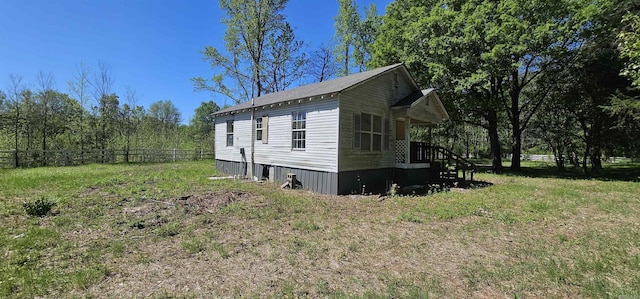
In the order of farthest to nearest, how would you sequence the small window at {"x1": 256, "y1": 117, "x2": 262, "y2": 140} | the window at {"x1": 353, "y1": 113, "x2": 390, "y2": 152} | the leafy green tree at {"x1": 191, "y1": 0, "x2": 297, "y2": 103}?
the leafy green tree at {"x1": 191, "y1": 0, "x2": 297, "y2": 103}, the small window at {"x1": 256, "y1": 117, "x2": 262, "y2": 140}, the window at {"x1": 353, "y1": 113, "x2": 390, "y2": 152}

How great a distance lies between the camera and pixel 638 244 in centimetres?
492

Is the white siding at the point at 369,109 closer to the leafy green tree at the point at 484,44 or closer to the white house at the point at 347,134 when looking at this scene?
the white house at the point at 347,134

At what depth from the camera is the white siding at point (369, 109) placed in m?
9.95

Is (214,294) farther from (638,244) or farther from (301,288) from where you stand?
(638,244)

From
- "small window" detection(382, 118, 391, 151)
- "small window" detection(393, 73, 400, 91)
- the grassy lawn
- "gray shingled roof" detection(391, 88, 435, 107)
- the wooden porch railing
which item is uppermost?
"small window" detection(393, 73, 400, 91)

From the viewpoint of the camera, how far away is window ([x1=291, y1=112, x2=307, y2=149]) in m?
11.1

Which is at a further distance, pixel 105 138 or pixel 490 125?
pixel 105 138

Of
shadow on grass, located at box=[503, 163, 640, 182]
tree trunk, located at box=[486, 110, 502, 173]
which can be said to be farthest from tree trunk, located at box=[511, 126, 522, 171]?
tree trunk, located at box=[486, 110, 502, 173]

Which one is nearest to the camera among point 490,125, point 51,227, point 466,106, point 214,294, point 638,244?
point 214,294

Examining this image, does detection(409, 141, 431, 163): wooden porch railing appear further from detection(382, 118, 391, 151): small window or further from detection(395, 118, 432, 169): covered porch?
detection(382, 118, 391, 151): small window

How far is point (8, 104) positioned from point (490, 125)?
34.2m

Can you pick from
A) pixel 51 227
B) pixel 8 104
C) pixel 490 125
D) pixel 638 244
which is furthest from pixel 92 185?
pixel 490 125

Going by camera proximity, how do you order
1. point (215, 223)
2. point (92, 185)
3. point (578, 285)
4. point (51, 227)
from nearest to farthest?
point (578, 285)
point (51, 227)
point (215, 223)
point (92, 185)

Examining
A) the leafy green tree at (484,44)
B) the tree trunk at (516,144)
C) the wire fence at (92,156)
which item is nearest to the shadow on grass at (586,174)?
the tree trunk at (516,144)
